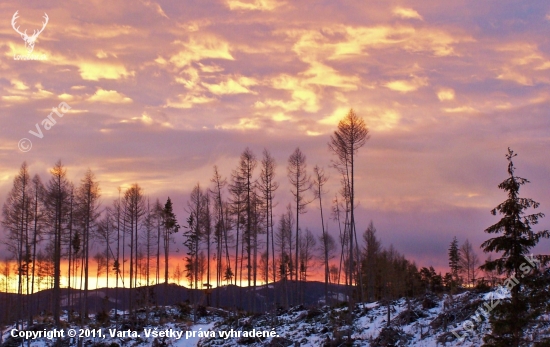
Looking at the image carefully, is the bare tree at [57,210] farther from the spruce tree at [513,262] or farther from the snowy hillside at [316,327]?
the spruce tree at [513,262]

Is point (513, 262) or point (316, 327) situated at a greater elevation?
point (513, 262)

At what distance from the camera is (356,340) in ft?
91.6

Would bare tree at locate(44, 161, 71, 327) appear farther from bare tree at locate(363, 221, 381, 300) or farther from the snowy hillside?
bare tree at locate(363, 221, 381, 300)

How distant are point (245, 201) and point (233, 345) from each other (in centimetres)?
1294

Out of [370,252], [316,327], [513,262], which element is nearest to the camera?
[513,262]

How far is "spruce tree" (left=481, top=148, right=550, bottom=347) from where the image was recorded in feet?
57.5

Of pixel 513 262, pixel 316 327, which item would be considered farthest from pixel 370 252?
pixel 513 262

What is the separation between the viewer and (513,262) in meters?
17.9

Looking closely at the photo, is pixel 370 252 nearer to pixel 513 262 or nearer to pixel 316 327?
pixel 316 327

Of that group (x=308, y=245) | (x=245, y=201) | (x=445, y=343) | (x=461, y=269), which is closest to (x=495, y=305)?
(x=445, y=343)

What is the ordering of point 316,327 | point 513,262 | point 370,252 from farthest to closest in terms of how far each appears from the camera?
point 370,252 < point 316,327 < point 513,262

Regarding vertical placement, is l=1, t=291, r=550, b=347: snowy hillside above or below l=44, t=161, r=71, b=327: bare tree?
below

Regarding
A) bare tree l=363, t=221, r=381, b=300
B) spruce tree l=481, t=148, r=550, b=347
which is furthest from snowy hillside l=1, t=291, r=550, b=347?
bare tree l=363, t=221, r=381, b=300

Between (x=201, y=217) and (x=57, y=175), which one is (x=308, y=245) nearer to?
(x=201, y=217)
